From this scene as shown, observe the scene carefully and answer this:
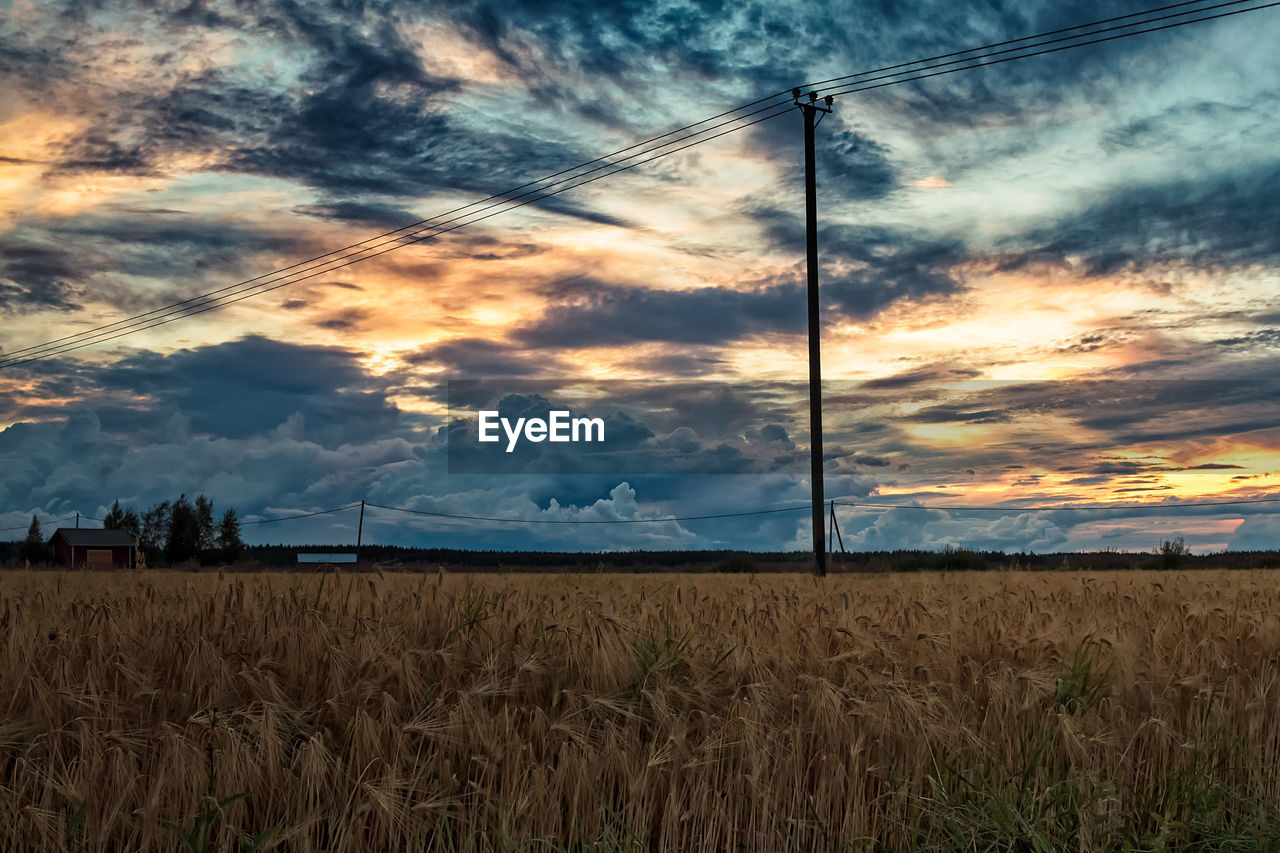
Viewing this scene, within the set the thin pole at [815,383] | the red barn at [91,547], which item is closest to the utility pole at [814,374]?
the thin pole at [815,383]

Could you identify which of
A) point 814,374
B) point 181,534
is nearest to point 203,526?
point 181,534

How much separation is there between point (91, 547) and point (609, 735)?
3935 inches

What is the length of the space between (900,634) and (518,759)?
3456mm

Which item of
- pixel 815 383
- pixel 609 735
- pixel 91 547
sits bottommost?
pixel 91 547

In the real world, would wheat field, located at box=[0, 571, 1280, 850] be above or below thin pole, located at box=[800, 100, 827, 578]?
below

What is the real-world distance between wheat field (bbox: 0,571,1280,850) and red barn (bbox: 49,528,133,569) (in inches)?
3640

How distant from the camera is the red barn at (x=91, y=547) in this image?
280 ft

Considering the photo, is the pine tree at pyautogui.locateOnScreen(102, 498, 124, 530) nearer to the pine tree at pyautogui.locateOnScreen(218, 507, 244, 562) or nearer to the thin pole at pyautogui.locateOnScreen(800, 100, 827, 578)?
the pine tree at pyautogui.locateOnScreen(218, 507, 244, 562)

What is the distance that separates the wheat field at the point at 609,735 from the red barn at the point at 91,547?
A: 9247 cm

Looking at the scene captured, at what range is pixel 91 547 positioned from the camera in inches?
3445

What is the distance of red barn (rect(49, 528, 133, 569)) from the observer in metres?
85.4

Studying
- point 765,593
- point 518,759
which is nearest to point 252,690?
point 518,759

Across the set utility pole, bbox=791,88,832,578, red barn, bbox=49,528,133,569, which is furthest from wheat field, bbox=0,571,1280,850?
red barn, bbox=49,528,133,569

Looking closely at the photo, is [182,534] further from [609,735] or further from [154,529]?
[609,735]
